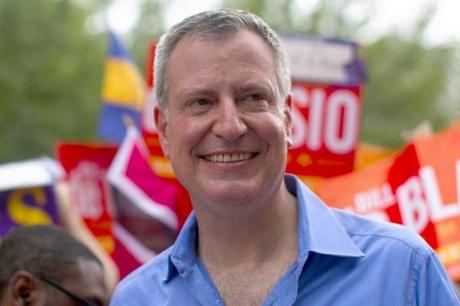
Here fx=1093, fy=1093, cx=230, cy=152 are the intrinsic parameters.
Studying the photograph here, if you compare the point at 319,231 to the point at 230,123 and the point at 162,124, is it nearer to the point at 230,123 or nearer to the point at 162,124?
the point at 230,123

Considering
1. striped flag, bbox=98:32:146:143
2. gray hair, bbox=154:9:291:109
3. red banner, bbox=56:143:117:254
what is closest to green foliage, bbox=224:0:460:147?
striped flag, bbox=98:32:146:143

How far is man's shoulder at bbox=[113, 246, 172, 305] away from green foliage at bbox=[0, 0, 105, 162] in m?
24.1

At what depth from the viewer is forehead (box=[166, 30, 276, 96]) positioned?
291 centimetres

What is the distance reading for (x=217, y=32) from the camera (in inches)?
117

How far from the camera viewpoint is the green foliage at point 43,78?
27.0m

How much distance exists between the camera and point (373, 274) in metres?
2.76

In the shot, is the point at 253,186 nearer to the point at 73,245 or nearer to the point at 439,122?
the point at 73,245

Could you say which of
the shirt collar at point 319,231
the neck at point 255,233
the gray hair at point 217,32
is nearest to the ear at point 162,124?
the gray hair at point 217,32

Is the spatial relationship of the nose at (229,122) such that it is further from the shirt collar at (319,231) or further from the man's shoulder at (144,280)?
the man's shoulder at (144,280)

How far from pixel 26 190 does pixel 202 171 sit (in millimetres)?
3104

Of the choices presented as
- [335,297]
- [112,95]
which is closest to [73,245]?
[335,297]

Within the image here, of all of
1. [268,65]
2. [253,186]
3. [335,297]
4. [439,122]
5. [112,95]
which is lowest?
[439,122]

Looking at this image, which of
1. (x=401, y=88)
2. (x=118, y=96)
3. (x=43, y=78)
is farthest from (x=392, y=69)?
(x=118, y=96)

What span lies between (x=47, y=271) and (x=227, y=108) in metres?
1.09
